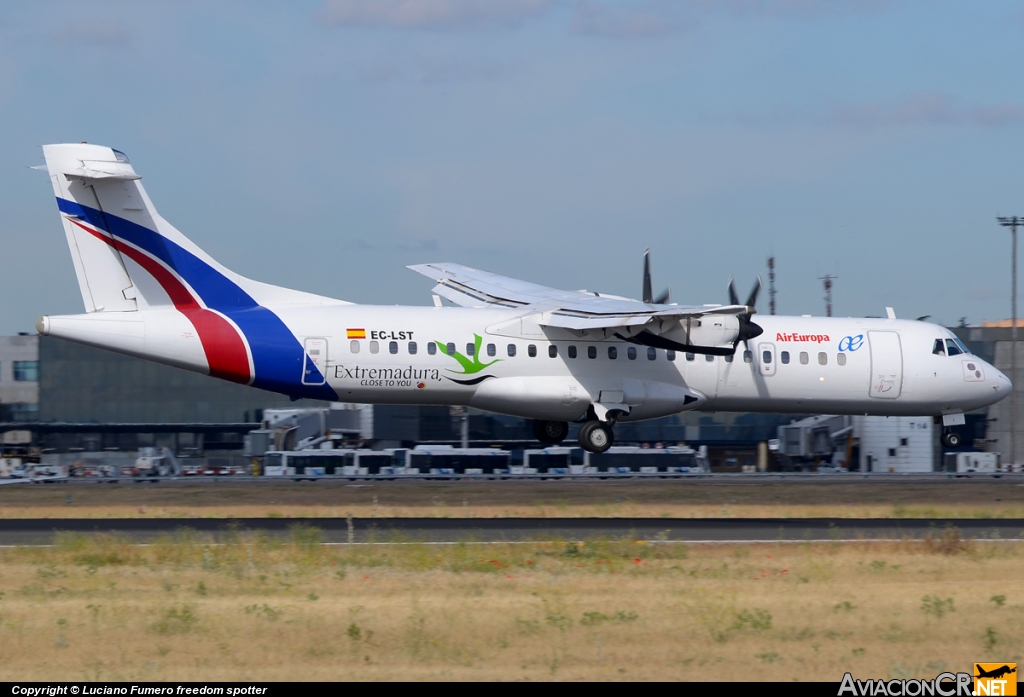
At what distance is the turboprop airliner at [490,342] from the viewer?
28.7m

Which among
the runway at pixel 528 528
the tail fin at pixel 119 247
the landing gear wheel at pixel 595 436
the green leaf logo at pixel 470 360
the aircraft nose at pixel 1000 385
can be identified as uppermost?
the tail fin at pixel 119 247

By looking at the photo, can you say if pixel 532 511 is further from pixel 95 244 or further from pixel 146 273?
pixel 95 244

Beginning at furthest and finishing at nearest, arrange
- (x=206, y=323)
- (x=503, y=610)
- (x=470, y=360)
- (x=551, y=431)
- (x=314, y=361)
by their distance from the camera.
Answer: (x=551, y=431) → (x=470, y=360) → (x=314, y=361) → (x=206, y=323) → (x=503, y=610)

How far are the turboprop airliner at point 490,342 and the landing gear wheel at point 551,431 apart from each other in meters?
0.07

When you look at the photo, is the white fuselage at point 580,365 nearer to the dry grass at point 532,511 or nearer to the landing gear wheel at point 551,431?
the landing gear wheel at point 551,431

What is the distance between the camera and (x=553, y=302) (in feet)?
103

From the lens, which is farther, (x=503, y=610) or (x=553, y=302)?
(x=553, y=302)

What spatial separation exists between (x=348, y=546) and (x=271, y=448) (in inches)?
1423

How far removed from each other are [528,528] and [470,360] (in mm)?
7896

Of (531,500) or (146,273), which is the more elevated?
(146,273)

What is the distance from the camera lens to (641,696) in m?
11.1

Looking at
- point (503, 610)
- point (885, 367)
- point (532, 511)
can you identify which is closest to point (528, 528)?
point (532, 511)

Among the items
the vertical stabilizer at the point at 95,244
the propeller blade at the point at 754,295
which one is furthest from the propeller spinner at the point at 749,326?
the vertical stabilizer at the point at 95,244

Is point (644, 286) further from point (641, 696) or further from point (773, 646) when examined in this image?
point (641, 696)
